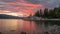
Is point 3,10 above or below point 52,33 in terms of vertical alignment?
above

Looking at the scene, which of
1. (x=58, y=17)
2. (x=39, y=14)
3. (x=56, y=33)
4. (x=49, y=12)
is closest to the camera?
(x=56, y=33)

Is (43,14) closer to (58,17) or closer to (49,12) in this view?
(49,12)

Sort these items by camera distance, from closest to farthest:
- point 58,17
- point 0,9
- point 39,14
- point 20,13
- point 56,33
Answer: point 56,33
point 0,9
point 20,13
point 39,14
point 58,17

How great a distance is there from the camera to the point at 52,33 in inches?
277

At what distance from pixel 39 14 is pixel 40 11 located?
1.04ft

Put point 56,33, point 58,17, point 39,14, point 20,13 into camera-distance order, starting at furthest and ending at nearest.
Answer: point 58,17 → point 39,14 → point 20,13 → point 56,33

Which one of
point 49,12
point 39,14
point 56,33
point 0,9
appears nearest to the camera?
point 56,33

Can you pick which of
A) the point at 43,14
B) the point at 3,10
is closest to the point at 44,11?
the point at 43,14

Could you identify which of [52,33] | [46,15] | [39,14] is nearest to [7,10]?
[39,14]

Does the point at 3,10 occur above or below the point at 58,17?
above

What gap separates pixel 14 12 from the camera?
11.5 metres

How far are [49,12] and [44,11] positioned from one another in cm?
141

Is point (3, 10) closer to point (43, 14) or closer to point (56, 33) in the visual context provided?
point (43, 14)

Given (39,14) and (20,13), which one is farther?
(39,14)
